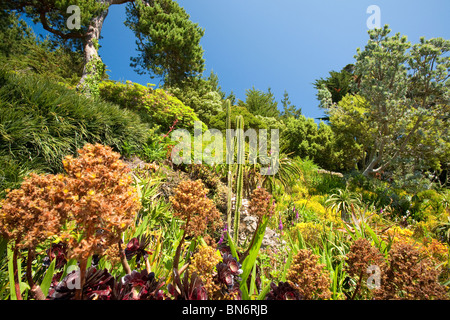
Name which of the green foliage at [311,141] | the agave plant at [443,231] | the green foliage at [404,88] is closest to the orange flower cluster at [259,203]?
the agave plant at [443,231]

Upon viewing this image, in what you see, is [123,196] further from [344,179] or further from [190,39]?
[190,39]

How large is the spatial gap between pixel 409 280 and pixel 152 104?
828 centimetres

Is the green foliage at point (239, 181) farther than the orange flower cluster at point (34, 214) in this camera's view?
Yes

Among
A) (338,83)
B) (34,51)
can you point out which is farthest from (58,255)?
(338,83)

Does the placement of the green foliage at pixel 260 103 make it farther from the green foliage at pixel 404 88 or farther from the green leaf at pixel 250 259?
the green leaf at pixel 250 259

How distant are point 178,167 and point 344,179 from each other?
8792 mm

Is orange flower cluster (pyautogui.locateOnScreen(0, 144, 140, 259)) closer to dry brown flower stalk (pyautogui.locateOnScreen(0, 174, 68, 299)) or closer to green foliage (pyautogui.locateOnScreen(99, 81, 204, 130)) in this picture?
dry brown flower stalk (pyautogui.locateOnScreen(0, 174, 68, 299))

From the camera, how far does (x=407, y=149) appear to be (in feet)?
33.6

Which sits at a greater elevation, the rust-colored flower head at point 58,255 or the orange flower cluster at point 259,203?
the orange flower cluster at point 259,203

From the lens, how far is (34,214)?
25.6 inches

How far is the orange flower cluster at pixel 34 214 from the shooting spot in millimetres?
618

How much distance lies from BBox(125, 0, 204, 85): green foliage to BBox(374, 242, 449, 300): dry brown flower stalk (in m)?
14.7

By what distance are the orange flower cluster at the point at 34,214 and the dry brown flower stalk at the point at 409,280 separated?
111cm
